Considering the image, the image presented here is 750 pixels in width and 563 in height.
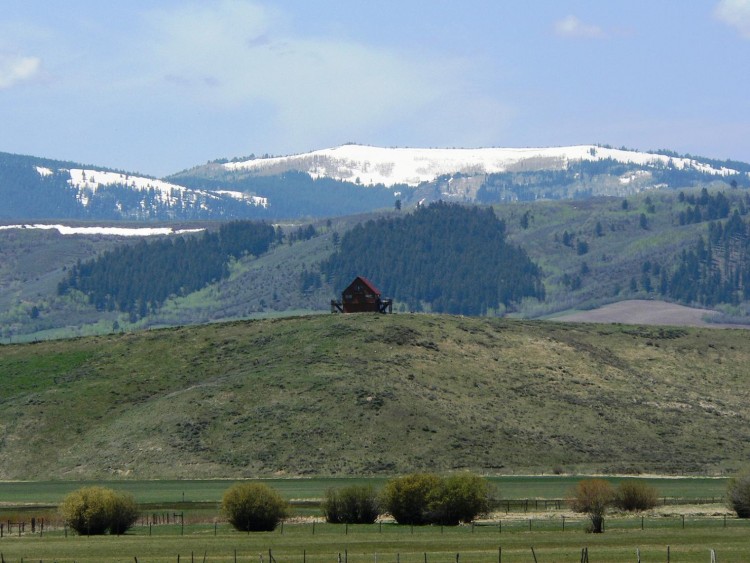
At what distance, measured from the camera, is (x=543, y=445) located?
149375mm

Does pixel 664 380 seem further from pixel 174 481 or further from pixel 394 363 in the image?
pixel 174 481

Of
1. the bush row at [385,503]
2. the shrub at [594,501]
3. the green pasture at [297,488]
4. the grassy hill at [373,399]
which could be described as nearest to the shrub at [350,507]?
the bush row at [385,503]

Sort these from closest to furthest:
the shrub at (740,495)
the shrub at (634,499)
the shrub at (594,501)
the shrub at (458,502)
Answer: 1. the shrub at (594,501)
2. the shrub at (458,502)
3. the shrub at (740,495)
4. the shrub at (634,499)

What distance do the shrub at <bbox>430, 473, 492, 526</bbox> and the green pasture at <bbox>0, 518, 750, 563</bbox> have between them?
213cm

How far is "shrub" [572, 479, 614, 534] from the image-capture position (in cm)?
8506

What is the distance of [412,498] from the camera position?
94.2m

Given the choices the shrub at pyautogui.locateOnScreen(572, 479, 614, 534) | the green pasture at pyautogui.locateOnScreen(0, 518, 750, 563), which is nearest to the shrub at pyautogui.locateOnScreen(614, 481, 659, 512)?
the shrub at pyautogui.locateOnScreen(572, 479, 614, 534)

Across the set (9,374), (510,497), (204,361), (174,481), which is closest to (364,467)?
(174,481)

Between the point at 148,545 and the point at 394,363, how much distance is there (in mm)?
91217

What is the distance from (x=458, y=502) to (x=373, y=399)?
64.2 metres

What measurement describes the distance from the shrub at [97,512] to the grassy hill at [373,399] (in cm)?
4839

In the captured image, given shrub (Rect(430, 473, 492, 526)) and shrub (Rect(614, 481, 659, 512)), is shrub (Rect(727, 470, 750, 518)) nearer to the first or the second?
shrub (Rect(614, 481, 659, 512))

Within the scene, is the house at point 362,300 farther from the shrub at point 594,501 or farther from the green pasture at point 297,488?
the shrub at point 594,501

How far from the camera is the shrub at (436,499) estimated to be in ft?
307
